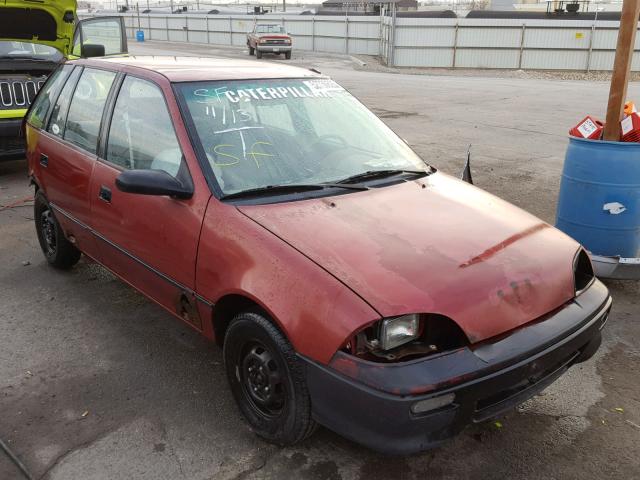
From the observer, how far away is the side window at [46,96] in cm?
444

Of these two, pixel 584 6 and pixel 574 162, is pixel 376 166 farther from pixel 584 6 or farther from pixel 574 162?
pixel 584 6

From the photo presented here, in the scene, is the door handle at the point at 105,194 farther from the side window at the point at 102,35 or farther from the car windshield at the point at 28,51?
the side window at the point at 102,35

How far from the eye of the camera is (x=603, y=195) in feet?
14.4

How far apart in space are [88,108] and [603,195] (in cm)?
381

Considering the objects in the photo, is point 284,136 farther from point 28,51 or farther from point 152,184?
point 28,51

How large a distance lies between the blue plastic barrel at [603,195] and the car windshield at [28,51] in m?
7.25

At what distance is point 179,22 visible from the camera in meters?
46.0

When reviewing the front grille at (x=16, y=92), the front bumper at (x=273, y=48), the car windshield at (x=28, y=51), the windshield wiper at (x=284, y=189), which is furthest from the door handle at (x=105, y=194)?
the front bumper at (x=273, y=48)

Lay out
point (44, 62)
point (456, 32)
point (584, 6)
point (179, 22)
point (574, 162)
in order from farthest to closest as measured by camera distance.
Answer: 1. point (179, 22)
2. point (584, 6)
3. point (456, 32)
4. point (44, 62)
5. point (574, 162)

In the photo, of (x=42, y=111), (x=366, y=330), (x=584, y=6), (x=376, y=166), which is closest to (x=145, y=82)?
(x=376, y=166)

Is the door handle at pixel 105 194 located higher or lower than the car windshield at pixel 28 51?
lower

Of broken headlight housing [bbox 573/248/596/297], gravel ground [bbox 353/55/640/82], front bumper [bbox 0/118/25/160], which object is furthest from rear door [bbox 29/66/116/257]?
gravel ground [bbox 353/55/640/82]

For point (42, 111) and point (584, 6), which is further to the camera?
point (584, 6)

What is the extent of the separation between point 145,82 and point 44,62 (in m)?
5.70
